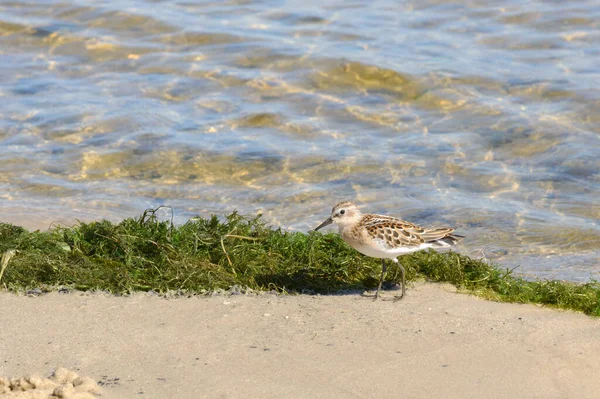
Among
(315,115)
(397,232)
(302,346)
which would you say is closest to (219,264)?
(397,232)

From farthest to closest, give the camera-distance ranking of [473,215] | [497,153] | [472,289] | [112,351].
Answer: [497,153], [473,215], [472,289], [112,351]

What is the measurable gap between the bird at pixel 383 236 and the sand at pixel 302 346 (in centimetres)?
39

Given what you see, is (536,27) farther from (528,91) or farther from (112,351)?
(112,351)

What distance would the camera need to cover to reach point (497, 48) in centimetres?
1573

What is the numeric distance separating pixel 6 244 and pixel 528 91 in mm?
8883

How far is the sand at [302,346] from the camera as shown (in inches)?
220

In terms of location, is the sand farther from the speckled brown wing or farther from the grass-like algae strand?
the speckled brown wing

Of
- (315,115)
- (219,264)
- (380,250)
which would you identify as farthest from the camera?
(315,115)

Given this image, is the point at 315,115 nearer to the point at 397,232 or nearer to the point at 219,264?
the point at 219,264

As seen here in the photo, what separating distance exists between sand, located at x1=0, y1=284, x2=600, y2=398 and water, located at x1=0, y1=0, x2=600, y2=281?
2.75m

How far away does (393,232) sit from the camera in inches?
284

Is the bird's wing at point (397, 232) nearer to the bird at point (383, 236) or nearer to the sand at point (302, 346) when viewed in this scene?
the bird at point (383, 236)

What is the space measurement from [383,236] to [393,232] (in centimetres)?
13

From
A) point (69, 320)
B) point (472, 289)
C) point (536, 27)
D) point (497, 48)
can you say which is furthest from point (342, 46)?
point (69, 320)
